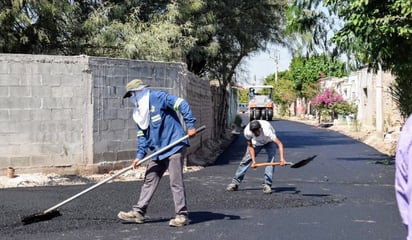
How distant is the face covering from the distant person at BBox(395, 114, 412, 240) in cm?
471

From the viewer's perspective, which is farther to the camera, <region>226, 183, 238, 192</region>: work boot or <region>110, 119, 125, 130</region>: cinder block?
<region>110, 119, 125, 130</region>: cinder block

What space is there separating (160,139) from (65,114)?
15.5 feet

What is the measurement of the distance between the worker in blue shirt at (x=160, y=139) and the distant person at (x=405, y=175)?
441 centimetres

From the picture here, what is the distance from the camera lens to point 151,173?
735 centimetres

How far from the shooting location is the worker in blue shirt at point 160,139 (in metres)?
7.20

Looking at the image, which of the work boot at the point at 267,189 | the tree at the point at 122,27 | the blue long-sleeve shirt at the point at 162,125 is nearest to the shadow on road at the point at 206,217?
the blue long-sleeve shirt at the point at 162,125

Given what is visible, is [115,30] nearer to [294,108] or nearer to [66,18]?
[66,18]

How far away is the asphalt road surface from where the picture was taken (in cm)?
698

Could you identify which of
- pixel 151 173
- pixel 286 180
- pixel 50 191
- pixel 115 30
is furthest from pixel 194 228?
pixel 115 30

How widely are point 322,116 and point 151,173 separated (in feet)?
122

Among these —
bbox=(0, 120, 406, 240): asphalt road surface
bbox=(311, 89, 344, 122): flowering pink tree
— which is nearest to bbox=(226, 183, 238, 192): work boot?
bbox=(0, 120, 406, 240): asphalt road surface

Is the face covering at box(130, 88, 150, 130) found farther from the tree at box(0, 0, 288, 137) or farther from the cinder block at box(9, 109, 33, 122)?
the tree at box(0, 0, 288, 137)

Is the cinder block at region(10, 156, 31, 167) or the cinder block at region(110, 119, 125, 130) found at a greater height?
the cinder block at region(110, 119, 125, 130)

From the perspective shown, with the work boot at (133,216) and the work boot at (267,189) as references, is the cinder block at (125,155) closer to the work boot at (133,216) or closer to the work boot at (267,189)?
the work boot at (267,189)
